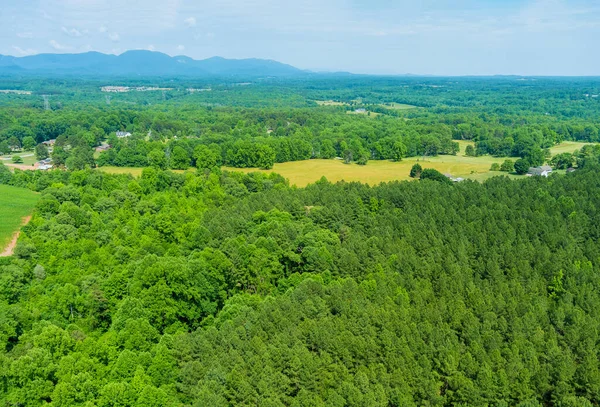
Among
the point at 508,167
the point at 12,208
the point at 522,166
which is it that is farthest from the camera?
the point at 508,167

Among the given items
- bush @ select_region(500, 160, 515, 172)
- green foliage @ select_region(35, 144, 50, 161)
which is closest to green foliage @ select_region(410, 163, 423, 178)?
bush @ select_region(500, 160, 515, 172)

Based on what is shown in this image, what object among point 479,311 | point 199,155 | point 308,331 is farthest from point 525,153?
point 308,331

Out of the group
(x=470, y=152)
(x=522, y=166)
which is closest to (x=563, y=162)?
(x=522, y=166)

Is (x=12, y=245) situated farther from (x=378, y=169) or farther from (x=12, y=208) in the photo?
(x=378, y=169)

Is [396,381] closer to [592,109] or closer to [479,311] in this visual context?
[479,311]

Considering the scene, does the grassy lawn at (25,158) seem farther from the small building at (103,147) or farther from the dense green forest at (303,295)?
the dense green forest at (303,295)

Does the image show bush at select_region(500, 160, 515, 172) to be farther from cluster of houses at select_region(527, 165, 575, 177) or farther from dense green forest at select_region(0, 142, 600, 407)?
dense green forest at select_region(0, 142, 600, 407)

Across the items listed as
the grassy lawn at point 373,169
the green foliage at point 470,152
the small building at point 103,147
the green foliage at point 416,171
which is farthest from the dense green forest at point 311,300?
the small building at point 103,147
